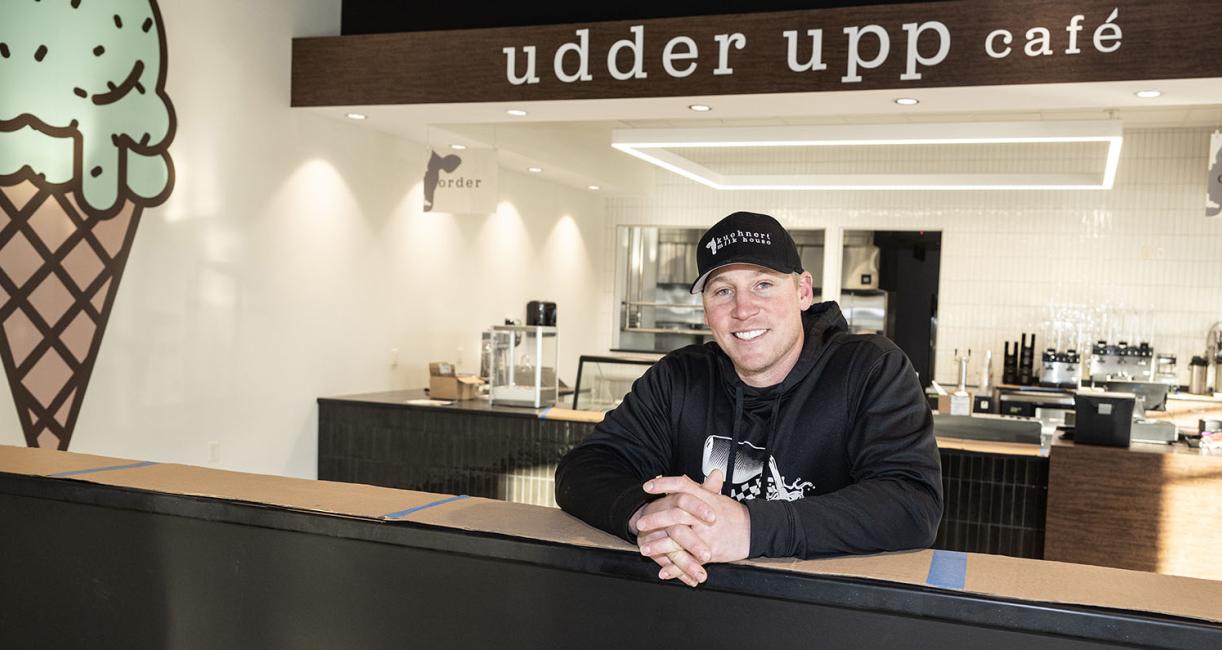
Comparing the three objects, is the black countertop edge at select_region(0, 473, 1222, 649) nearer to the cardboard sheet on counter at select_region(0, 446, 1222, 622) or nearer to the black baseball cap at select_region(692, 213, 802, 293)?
the cardboard sheet on counter at select_region(0, 446, 1222, 622)

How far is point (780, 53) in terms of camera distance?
418 cm

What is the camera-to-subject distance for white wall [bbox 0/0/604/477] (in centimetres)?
425

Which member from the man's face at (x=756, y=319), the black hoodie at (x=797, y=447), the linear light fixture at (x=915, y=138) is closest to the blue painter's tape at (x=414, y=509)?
the black hoodie at (x=797, y=447)

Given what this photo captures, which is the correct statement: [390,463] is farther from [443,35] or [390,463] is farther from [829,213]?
[829,213]

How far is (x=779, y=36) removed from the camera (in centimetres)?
418

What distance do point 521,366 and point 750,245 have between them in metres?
3.43

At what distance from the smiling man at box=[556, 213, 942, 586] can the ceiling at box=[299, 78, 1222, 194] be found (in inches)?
96.8

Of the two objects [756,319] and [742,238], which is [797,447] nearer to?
[756,319]

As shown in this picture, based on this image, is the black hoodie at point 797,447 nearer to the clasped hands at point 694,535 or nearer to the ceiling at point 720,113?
the clasped hands at point 694,535

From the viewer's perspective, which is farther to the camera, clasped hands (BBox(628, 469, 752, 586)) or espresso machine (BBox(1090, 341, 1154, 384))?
espresso machine (BBox(1090, 341, 1154, 384))

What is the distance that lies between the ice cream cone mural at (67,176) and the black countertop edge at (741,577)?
2.20 m

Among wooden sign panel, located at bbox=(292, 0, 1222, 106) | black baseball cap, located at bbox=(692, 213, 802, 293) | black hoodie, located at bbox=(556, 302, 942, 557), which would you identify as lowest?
black hoodie, located at bbox=(556, 302, 942, 557)

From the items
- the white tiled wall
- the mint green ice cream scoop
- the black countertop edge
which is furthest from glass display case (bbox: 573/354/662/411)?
the white tiled wall

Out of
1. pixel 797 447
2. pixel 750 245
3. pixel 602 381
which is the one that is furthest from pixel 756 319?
pixel 602 381
